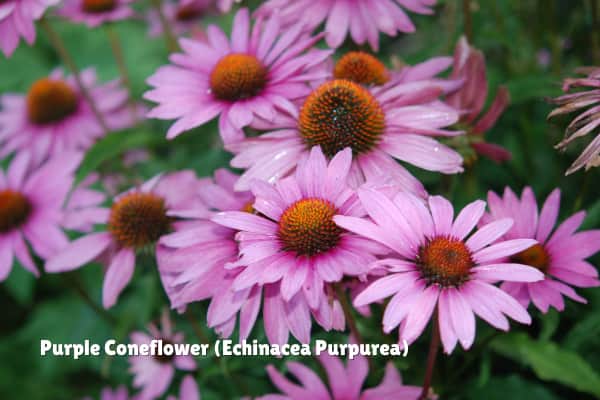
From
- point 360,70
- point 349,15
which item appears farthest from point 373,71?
point 349,15

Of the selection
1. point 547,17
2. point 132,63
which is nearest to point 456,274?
point 547,17

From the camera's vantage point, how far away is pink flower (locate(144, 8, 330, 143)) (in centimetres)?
96

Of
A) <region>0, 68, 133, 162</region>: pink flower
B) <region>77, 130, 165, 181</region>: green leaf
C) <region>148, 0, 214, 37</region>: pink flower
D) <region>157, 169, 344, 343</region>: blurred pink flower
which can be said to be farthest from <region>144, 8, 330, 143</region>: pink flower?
<region>148, 0, 214, 37</region>: pink flower

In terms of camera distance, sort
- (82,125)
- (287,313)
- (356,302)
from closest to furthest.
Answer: (356,302) → (287,313) → (82,125)

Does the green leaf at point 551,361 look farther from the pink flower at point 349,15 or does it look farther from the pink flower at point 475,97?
the pink flower at point 349,15

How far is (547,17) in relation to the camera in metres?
1.40

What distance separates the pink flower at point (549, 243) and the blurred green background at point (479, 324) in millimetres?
92

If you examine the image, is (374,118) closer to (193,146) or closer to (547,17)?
(547,17)

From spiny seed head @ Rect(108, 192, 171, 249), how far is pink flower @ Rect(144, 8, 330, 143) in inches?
7.1

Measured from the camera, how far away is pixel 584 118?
0.83 m

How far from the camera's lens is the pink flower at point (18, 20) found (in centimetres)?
116

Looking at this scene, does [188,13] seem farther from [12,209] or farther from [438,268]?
[438,268]

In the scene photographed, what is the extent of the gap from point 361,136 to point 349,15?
31 centimetres

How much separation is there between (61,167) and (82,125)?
385mm
